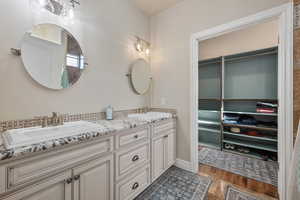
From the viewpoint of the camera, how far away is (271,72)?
2.43 meters

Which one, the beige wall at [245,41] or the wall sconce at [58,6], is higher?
the beige wall at [245,41]

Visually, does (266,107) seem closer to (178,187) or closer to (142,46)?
(178,187)

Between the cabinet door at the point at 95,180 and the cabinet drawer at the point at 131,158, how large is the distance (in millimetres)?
92

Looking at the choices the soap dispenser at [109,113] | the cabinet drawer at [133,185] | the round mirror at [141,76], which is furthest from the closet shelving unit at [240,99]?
the soap dispenser at [109,113]

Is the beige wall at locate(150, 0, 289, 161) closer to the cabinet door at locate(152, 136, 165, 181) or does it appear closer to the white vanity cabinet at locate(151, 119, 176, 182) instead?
the white vanity cabinet at locate(151, 119, 176, 182)

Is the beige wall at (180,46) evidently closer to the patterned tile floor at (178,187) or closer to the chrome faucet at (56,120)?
the patterned tile floor at (178,187)

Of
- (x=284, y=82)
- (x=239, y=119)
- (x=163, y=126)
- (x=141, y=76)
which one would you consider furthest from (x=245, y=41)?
(x=163, y=126)

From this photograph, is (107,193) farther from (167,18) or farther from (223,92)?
(223,92)

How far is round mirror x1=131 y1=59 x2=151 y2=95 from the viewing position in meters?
2.09

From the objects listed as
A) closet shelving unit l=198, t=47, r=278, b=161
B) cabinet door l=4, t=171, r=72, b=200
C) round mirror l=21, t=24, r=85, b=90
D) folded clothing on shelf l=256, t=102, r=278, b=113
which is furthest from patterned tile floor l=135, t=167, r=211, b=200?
folded clothing on shelf l=256, t=102, r=278, b=113

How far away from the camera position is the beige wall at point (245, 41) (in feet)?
8.30

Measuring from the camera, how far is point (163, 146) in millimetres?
1823

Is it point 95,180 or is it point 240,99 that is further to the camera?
point 240,99

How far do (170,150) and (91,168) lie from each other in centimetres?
128
